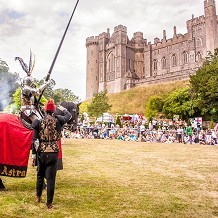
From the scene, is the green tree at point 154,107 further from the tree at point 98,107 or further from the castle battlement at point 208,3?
the castle battlement at point 208,3

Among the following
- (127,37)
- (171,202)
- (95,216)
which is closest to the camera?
(95,216)

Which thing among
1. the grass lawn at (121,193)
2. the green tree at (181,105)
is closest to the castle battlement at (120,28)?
the green tree at (181,105)

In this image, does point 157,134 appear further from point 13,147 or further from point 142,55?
point 142,55

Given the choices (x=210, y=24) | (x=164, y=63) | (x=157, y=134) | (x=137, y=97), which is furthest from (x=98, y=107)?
(x=210, y=24)

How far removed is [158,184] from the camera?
301 inches

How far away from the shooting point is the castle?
7400cm

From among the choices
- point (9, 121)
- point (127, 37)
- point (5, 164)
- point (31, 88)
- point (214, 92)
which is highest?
point (127, 37)

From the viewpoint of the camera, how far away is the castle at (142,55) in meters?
74.0

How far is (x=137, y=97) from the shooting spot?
71.1 metres

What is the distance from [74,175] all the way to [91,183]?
116cm

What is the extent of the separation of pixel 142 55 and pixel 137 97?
980 inches

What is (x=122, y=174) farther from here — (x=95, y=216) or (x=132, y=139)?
(x=132, y=139)

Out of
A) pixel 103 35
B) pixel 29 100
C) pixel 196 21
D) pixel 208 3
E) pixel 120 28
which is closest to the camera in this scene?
pixel 29 100

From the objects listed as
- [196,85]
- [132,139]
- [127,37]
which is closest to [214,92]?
[196,85]
